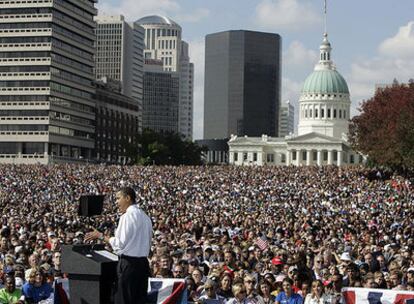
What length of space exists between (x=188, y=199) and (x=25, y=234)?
88.8 feet

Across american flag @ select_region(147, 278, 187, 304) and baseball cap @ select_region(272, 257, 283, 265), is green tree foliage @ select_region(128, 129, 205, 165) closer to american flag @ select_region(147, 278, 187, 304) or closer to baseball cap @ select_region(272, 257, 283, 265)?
baseball cap @ select_region(272, 257, 283, 265)

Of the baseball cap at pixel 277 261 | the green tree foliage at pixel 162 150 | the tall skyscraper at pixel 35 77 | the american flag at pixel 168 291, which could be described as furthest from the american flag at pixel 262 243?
the tall skyscraper at pixel 35 77

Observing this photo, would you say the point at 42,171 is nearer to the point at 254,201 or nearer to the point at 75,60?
the point at 254,201

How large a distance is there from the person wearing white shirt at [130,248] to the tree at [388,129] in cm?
6573

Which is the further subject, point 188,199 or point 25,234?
point 188,199

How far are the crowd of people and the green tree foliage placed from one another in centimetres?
6730

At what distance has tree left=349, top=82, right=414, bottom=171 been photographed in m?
82.2

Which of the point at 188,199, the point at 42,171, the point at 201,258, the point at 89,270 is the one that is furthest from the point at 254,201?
the point at 89,270

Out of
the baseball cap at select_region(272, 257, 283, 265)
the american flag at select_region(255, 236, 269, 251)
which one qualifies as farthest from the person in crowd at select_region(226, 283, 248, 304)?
the american flag at select_region(255, 236, 269, 251)

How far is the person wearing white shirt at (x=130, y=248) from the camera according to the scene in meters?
13.4

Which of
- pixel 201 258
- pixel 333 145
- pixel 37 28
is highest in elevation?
pixel 37 28

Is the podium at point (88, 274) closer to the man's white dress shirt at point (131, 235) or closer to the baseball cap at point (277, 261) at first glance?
the man's white dress shirt at point (131, 235)

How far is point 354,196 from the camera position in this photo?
58.1 metres

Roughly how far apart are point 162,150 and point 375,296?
137m
